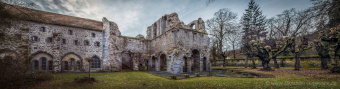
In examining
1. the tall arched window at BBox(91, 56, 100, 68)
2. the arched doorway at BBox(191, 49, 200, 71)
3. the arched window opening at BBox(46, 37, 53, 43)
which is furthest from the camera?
the tall arched window at BBox(91, 56, 100, 68)

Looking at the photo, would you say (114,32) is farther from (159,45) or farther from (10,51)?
(10,51)

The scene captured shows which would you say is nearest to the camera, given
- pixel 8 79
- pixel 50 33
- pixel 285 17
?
pixel 8 79

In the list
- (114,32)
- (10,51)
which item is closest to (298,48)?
(114,32)

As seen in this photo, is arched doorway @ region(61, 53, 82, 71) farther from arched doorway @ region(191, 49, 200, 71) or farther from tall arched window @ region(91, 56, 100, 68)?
arched doorway @ region(191, 49, 200, 71)

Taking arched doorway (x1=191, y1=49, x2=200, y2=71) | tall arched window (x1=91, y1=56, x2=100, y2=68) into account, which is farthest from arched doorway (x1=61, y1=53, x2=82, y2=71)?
arched doorway (x1=191, y1=49, x2=200, y2=71)

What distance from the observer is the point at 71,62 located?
581 inches

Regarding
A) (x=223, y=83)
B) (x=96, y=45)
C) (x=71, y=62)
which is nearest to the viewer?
(x=223, y=83)

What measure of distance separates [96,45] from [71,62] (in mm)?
3361

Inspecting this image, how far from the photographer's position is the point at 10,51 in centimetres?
1136

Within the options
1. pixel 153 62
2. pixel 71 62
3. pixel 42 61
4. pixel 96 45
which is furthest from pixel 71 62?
pixel 153 62

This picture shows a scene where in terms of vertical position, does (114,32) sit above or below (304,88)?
above

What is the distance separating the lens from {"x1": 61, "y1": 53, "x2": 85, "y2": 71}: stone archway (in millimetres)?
14312

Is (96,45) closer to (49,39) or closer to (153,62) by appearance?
(49,39)

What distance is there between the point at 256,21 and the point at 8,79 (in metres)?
33.3
